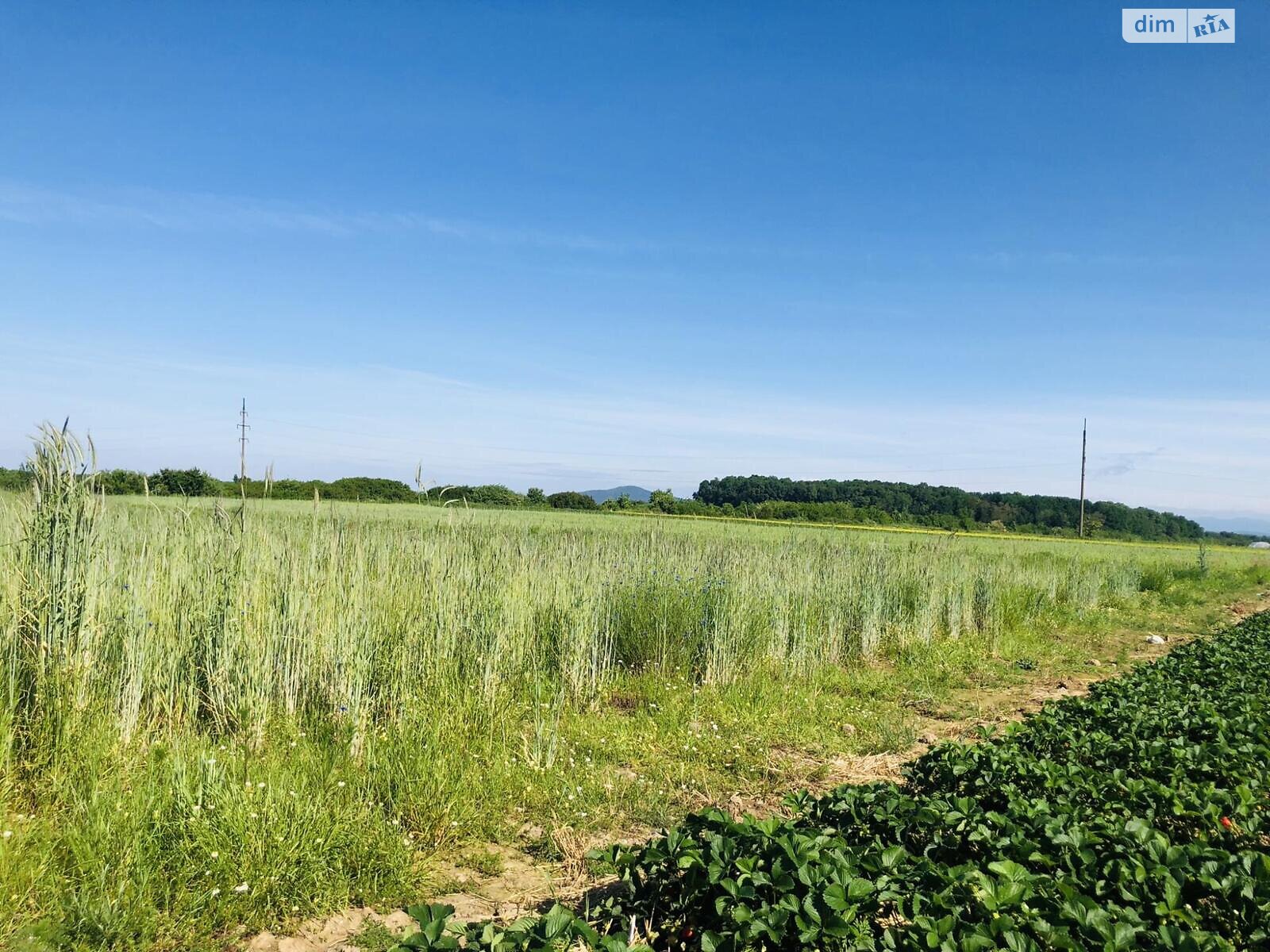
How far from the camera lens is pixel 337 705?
4.65 m

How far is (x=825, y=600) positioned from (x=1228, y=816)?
17.9 ft

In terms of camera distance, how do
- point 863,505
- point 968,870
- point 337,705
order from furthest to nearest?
point 863,505
point 337,705
point 968,870

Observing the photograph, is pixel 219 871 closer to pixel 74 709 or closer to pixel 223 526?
pixel 74 709

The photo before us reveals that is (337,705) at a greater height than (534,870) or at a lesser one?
greater

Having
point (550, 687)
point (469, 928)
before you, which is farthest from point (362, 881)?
point (550, 687)

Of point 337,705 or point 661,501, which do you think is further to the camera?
point 661,501

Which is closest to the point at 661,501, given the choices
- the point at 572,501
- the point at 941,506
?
the point at 572,501

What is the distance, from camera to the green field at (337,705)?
305 cm

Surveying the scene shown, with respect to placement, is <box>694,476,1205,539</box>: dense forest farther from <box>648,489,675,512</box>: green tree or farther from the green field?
the green field

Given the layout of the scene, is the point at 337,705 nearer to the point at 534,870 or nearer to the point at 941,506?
the point at 534,870

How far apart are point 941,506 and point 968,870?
55.5 metres

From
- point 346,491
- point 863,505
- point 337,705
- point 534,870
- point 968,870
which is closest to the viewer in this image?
point 968,870

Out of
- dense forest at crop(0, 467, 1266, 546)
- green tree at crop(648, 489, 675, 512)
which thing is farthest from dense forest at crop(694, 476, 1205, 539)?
green tree at crop(648, 489, 675, 512)

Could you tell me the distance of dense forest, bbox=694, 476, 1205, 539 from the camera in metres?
47.5
